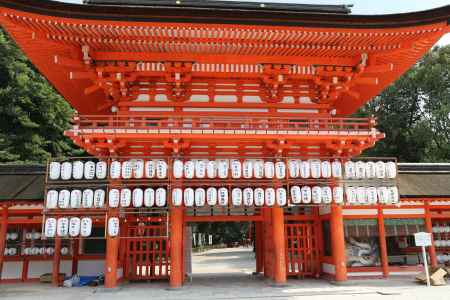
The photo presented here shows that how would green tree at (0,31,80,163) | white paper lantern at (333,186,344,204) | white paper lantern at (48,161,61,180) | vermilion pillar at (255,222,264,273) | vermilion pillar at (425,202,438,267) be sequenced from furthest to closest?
green tree at (0,31,80,163) → vermilion pillar at (255,222,264,273) → vermilion pillar at (425,202,438,267) → white paper lantern at (333,186,344,204) → white paper lantern at (48,161,61,180)

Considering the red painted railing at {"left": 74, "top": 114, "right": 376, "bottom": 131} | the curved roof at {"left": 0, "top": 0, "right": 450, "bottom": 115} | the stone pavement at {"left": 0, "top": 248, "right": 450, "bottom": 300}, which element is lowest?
the stone pavement at {"left": 0, "top": 248, "right": 450, "bottom": 300}

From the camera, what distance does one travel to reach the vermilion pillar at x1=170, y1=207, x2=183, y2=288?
1206 cm

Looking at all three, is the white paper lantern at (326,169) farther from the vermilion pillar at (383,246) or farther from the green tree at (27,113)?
the green tree at (27,113)

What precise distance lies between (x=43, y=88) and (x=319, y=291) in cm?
2532

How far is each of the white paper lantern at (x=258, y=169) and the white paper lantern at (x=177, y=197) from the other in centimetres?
251

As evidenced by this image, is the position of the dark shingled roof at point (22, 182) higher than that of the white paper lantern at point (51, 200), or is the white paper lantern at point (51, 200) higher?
the dark shingled roof at point (22, 182)

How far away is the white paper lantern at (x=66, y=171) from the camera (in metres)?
11.5

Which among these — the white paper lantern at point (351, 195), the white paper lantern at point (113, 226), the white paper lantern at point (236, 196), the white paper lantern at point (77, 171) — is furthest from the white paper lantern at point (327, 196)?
the white paper lantern at point (77, 171)

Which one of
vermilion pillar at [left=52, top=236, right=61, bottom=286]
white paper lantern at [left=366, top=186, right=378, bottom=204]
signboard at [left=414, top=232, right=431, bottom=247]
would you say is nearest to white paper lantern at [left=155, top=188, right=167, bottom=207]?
vermilion pillar at [left=52, top=236, right=61, bottom=286]

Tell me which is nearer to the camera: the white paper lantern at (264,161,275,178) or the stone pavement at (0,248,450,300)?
the stone pavement at (0,248,450,300)

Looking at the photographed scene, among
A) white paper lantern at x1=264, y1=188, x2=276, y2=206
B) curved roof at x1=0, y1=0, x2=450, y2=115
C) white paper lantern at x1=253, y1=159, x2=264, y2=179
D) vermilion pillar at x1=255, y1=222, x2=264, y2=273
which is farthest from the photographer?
vermilion pillar at x1=255, y1=222, x2=264, y2=273

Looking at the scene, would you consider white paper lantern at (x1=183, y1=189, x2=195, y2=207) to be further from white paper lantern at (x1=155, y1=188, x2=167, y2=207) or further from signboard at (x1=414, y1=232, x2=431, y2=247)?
signboard at (x1=414, y1=232, x2=431, y2=247)

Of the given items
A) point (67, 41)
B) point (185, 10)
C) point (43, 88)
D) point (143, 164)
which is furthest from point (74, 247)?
point (43, 88)

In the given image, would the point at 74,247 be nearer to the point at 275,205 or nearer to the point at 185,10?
the point at 275,205
